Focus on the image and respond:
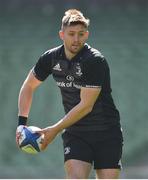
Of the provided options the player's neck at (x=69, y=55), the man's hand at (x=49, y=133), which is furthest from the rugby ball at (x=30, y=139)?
the player's neck at (x=69, y=55)

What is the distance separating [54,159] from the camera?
46.6 ft

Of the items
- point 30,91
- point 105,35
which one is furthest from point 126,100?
point 30,91

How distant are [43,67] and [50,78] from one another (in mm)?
7165

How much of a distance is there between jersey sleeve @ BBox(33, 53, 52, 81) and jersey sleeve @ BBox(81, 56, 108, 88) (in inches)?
17.1

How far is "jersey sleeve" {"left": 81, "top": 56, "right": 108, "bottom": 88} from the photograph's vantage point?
7387 millimetres

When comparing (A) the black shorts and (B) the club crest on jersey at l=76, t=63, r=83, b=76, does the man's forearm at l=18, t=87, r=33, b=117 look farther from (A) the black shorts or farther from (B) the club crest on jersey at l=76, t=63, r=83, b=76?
(B) the club crest on jersey at l=76, t=63, r=83, b=76

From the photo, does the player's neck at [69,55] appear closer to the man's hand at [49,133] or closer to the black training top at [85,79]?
the black training top at [85,79]

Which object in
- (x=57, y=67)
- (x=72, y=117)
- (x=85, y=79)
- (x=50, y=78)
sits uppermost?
(x=50, y=78)

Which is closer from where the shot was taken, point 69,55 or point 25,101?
point 69,55

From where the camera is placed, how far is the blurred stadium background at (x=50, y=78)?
14211 millimetres

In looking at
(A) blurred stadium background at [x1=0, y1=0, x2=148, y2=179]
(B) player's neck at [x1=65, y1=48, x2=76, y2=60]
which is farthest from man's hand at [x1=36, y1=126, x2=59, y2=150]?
(A) blurred stadium background at [x1=0, y1=0, x2=148, y2=179]

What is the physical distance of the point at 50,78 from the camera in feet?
49.2

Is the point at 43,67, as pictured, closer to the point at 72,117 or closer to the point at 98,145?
the point at 72,117

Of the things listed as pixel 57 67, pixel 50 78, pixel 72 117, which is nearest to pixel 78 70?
pixel 57 67
